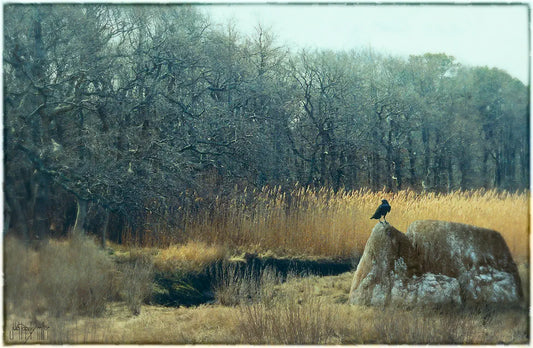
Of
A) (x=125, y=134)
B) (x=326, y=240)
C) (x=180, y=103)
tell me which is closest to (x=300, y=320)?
(x=326, y=240)

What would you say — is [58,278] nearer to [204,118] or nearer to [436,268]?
[204,118]

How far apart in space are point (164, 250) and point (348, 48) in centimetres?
322

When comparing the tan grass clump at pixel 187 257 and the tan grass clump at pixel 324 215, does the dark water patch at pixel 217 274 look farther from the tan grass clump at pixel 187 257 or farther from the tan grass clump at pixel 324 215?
the tan grass clump at pixel 324 215

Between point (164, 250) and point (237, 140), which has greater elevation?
point (237, 140)

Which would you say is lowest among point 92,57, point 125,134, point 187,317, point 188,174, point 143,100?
point 187,317

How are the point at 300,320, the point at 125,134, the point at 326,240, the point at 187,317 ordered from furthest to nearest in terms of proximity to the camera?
the point at 326,240 < the point at 125,134 < the point at 187,317 < the point at 300,320

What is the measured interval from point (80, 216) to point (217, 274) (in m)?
1.74

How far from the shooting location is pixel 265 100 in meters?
7.34

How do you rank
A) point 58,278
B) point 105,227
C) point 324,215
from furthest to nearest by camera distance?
1. point 324,215
2. point 105,227
3. point 58,278

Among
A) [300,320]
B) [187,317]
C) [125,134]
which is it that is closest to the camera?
[300,320]

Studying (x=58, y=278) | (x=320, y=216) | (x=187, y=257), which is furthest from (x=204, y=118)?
(x=58, y=278)

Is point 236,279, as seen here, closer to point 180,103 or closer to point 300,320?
point 300,320

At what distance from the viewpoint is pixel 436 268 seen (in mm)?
5441

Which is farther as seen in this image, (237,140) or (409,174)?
(237,140)
